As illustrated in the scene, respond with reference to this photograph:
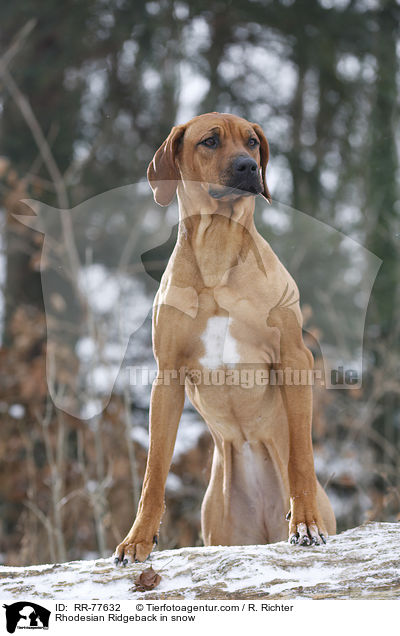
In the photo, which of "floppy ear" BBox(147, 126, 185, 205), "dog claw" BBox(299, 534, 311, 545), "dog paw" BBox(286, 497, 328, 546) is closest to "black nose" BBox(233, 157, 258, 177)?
"floppy ear" BBox(147, 126, 185, 205)

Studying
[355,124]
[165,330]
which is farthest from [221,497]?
[355,124]

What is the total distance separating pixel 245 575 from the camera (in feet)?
6.85

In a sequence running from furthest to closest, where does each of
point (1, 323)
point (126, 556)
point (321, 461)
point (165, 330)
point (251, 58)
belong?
1. point (1, 323)
2. point (321, 461)
3. point (251, 58)
4. point (165, 330)
5. point (126, 556)

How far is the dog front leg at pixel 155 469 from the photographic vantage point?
224 cm

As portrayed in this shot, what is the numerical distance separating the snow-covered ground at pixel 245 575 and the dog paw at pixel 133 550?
28 mm

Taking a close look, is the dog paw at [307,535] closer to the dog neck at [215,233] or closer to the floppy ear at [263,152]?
the dog neck at [215,233]

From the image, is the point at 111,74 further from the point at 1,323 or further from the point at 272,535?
the point at 272,535

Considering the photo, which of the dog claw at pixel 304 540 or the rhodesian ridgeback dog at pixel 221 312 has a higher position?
the rhodesian ridgeback dog at pixel 221 312

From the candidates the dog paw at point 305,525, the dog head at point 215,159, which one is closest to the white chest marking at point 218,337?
the dog head at point 215,159

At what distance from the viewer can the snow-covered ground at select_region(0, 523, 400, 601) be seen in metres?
2.01

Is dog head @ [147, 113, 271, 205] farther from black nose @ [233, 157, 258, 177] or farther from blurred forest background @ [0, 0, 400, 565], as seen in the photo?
blurred forest background @ [0, 0, 400, 565]

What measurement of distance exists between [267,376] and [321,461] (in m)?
3.09

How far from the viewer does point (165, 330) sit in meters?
2.44

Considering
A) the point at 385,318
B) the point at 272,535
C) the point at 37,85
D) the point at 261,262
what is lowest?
the point at 272,535
